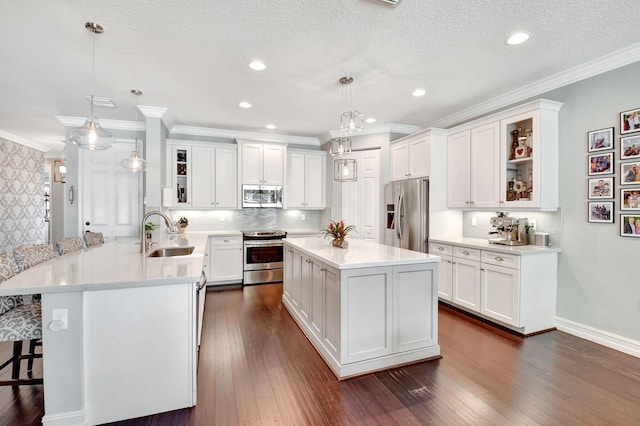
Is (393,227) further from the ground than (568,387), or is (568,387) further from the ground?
(393,227)

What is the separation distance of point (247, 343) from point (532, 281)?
3.00 m

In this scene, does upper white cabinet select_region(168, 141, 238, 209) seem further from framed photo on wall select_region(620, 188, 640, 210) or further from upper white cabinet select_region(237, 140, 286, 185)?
Answer: framed photo on wall select_region(620, 188, 640, 210)

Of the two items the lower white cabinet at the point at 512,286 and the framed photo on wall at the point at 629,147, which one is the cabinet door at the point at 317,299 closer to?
the lower white cabinet at the point at 512,286

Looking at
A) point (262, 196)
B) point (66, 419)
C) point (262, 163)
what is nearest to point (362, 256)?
point (66, 419)

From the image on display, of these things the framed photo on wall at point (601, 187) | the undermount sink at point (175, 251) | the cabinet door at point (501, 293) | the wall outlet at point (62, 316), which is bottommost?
the cabinet door at point (501, 293)

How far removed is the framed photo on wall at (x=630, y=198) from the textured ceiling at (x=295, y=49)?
50.3 inches

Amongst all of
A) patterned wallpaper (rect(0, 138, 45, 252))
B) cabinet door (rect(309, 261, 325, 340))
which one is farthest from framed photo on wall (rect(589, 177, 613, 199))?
patterned wallpaper (rect(0, 138, 45, 252))

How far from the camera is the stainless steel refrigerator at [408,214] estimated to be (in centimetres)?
425

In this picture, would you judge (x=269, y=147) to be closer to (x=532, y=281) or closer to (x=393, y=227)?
(x=393, y=227)

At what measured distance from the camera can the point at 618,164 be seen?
278cm

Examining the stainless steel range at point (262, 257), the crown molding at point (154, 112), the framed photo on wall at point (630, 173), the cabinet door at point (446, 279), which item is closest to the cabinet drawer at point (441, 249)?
the cabinet door at point (446, 279)

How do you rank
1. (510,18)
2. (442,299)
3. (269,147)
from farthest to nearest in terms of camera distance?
(269,147), (442,299), (510,18)

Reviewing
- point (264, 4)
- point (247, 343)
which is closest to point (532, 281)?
point (247, 343)

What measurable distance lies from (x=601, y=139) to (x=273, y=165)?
173 inches
